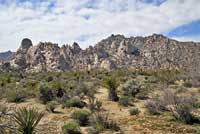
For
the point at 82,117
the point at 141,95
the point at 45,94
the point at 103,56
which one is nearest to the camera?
the point at 82,117

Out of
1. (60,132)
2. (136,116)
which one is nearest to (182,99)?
(136,116)

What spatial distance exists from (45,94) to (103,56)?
89.8m

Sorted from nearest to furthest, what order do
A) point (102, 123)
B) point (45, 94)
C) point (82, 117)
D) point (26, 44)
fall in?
point (102, 123) → point (82, 117) → point (45, 94) → point (26, 44)

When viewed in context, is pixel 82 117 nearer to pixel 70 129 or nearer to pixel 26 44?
pixel 70 129

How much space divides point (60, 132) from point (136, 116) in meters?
4.47

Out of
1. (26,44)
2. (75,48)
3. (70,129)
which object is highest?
(26,44)

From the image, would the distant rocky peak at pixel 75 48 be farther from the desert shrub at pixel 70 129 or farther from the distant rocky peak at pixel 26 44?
the desert shrub at pixel 70 129

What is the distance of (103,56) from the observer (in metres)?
112

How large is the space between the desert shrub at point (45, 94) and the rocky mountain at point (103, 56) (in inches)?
2756

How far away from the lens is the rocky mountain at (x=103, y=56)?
98938 mm

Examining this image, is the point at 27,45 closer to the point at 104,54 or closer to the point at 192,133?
the point at 104,54

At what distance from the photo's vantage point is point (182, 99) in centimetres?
1970

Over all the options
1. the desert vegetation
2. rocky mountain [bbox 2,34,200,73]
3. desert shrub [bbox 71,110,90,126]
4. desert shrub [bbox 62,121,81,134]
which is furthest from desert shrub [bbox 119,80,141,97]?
rocky mountain [bbox 2,34,200,73]

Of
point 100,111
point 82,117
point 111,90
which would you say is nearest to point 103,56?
point 111,90
